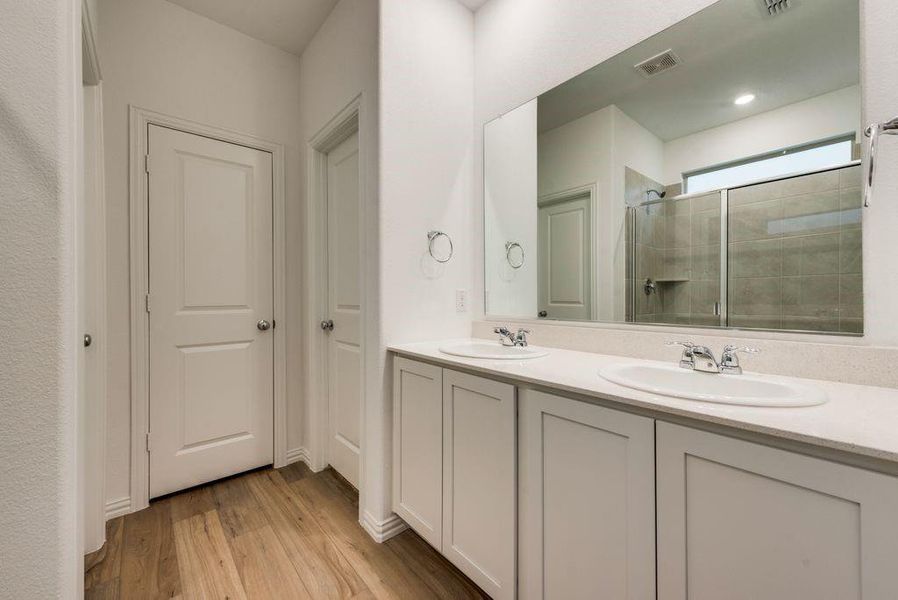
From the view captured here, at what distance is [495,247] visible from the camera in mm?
2021

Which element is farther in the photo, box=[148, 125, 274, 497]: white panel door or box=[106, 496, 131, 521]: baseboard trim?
box=[148, 125, 274, 497]: white panel door

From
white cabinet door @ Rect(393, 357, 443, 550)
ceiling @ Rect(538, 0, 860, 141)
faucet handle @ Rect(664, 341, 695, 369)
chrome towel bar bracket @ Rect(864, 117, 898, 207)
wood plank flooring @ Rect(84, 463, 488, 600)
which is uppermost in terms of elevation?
ceiling @ Rect(538, 0, 860, 141)

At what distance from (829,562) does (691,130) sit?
1259 millimetres

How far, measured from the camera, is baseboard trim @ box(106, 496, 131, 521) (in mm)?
1851

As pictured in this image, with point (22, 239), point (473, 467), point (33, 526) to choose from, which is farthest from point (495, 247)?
point (33, 526)

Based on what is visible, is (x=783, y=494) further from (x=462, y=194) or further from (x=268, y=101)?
A: (x=268, y=101)

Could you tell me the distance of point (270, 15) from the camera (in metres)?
2.17

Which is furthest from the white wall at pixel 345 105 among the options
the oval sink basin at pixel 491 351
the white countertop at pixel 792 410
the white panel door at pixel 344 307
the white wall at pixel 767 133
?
the white wall at pixel 767 133

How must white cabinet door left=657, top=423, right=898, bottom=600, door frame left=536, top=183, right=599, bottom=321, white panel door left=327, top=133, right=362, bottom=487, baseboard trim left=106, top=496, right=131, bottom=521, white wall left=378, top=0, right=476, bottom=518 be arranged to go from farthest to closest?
white panel door left=327, top=133, right=362, bottom=487
baseboard trim left=106, top=496, right=131, bottom=521
white wall left=378, top=0, right=476, bottom=518
door frame left=536, top=183, right=599, bottom=321
white cabinet door left=657, top=423, right=898, bottom=600

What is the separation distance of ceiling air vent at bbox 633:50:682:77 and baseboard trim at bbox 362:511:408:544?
2137 mm

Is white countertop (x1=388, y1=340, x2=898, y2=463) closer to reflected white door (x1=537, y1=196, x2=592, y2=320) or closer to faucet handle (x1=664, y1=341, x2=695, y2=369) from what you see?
faucet handle (x1=664, y1=341, x2=695, y2=369)

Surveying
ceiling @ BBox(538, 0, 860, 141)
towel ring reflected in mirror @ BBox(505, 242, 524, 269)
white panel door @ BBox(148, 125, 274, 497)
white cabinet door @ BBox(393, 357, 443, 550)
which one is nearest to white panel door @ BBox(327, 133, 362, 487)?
white panel door @ BBox(148, 125, 274, 497)

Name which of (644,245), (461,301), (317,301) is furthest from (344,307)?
(644,245)

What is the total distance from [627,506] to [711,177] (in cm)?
108
